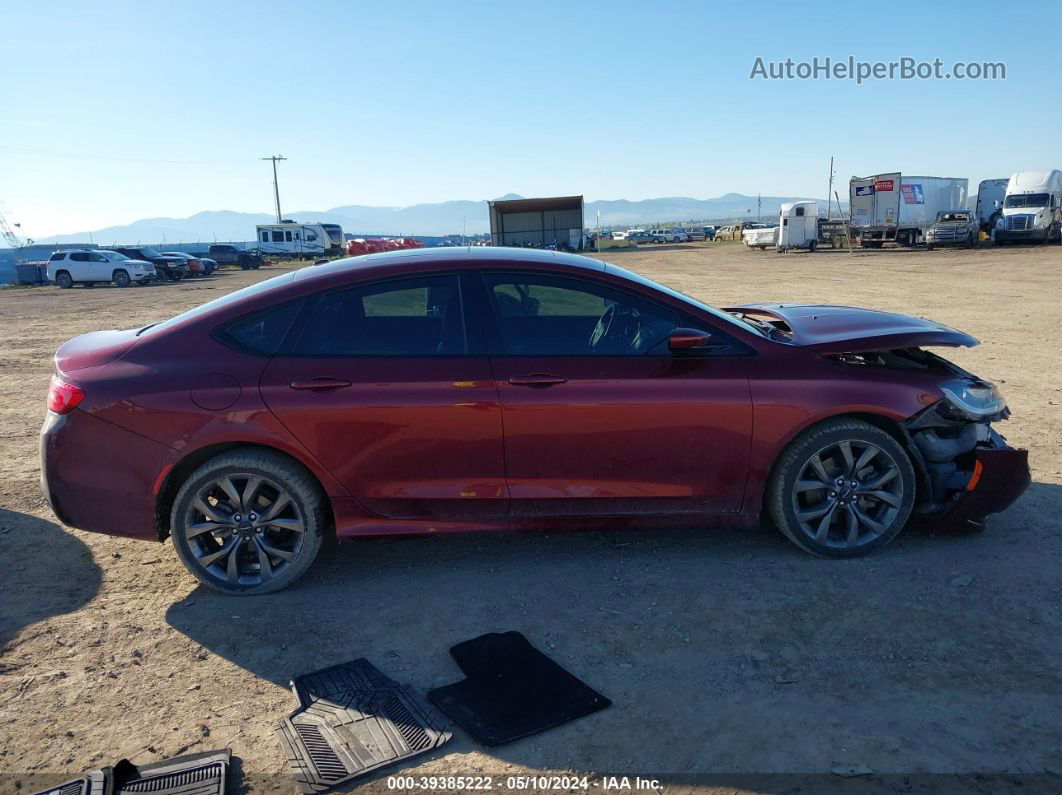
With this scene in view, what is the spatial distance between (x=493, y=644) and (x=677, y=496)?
1251mm

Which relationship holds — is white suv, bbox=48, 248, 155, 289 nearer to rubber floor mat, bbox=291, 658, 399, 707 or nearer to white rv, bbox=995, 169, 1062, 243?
rubber floor mat, bbox=291, 658, 399, 707

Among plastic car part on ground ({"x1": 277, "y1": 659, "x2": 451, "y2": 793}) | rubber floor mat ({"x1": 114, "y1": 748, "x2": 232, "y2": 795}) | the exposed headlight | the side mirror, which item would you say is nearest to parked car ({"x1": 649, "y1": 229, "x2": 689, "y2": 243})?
the exposed headlight

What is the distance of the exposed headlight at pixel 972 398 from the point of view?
4246mm

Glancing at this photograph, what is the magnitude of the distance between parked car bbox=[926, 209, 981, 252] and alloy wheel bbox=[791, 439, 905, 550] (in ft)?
133

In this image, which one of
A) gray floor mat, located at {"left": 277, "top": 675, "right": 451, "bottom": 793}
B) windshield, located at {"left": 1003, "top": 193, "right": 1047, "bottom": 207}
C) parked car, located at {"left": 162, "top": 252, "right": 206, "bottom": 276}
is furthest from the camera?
parked car, located at {"left": 162, "top": 252, "right": 206, "bottom": 276}

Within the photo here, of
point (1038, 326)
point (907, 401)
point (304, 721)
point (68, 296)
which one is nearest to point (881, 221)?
point (1038, 326)

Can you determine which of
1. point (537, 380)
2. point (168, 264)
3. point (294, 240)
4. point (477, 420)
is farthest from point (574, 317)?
point (294, 240)

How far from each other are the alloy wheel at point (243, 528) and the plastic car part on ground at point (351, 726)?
2.90ft

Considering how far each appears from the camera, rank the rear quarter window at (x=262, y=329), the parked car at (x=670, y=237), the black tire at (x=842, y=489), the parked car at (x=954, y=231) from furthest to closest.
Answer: the parked car at (x=670, y=237)
the parked car at (x=954, y=231)
the black tire at (x=842, y=489)
the rear quarter window at (x=262, y=329)

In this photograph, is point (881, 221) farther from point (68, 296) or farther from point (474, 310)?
point (474, 310)

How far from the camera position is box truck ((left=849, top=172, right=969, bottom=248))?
1580 inches

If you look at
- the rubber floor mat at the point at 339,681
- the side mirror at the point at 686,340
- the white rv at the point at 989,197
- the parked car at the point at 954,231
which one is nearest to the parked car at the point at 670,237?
the white rv at the point at 989,197

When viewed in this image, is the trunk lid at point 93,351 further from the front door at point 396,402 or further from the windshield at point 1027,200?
the windshield at point 1027,200

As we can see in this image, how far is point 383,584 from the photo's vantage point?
→ 164 inches
